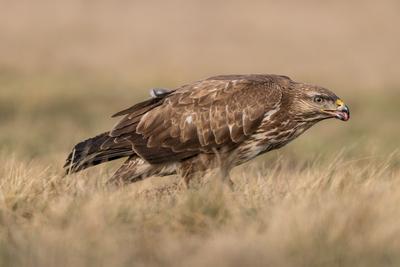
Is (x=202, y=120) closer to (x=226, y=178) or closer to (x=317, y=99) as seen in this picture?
(x=226, y=178)

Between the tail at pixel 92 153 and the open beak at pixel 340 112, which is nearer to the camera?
the tail at pixel 92 153

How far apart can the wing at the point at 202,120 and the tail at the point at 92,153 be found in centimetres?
7

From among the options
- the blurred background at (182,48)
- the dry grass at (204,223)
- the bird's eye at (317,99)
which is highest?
the bird's eye at (317,99)

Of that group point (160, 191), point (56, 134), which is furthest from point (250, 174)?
point (56, 134)

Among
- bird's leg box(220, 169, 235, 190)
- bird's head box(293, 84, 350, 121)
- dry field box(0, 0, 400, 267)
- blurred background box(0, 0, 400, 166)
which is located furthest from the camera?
blurred background box(0, 0, 400, 166)

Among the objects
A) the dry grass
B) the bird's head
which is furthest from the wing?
the dry grass

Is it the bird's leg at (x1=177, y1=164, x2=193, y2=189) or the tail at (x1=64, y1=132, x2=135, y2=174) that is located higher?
the tail at (x1=64, y1=132, x2=135, y2=174)

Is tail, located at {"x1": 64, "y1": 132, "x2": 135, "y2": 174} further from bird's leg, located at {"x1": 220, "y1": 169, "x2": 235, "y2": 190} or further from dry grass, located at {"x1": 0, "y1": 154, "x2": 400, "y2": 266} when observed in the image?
bird's leg, located at {"x1": 220, "y1": 169, "x2": 235, "y2": 190}

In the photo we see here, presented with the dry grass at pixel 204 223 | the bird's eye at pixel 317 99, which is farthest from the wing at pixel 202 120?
the dry grass at pixel 204 223

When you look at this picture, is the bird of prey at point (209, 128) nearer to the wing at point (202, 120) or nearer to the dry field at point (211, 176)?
the wing at point (202, 120)

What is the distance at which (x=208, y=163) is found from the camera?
8.07 m

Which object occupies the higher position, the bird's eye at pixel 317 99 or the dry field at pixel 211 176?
the bird's eye at pixel 317 99

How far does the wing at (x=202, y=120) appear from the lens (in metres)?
8.01

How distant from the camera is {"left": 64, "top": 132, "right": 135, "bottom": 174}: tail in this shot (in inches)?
306
